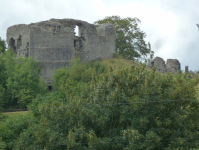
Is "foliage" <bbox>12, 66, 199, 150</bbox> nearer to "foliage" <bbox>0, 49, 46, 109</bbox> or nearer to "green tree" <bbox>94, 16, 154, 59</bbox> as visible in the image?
"foliage" <bbox>0, 49, 46, 109</bbox>

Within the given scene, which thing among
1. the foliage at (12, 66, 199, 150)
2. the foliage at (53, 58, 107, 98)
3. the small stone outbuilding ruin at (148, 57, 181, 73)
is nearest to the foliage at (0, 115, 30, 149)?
the foliage at (12, 66, 199, 150)

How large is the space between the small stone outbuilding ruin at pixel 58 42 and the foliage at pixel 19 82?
1330 mm

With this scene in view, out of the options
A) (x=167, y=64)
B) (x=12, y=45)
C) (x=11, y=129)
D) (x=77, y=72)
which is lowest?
(x=11, y=129)

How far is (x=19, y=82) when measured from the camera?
35438 millimetres

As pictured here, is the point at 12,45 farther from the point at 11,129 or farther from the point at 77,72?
the point at 11,129

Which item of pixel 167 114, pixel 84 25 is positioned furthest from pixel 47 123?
pixel 84 25

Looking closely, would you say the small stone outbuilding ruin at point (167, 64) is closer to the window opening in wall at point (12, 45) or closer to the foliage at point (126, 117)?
the window opening in wall at point (12, 45)

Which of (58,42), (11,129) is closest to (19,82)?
(58,42)

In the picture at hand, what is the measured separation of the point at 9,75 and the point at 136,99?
20.0m

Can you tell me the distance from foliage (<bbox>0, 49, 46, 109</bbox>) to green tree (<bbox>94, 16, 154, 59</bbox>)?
49.3ft

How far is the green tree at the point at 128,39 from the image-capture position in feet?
160

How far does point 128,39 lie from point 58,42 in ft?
45.1

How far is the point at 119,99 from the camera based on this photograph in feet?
66.3

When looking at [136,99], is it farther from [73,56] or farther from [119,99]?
[73,56]
